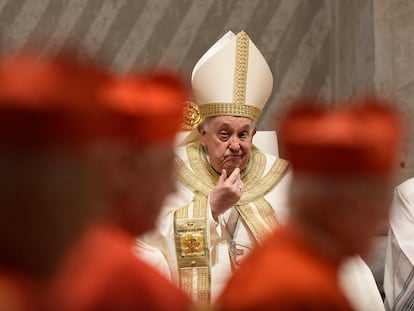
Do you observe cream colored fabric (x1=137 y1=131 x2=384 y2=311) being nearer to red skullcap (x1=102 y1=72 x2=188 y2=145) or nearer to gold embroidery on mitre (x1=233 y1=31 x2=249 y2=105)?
gold embroidery on mitre (x1=233 y1=31 x2=249 y2=105)

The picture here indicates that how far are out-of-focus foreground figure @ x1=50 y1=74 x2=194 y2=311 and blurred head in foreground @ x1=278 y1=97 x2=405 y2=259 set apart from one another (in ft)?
0.61

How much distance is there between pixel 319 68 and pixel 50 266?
5.08 meters

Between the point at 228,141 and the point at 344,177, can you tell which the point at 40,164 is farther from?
the point at 228,141

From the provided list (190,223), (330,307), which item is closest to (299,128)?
(330,307)

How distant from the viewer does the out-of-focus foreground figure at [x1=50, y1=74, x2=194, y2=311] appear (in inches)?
40.0

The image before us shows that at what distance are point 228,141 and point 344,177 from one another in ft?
9.27

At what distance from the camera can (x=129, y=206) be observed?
113 centimetres

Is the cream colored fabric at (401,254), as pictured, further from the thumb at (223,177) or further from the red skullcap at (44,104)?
the red skullcap at (44,104)

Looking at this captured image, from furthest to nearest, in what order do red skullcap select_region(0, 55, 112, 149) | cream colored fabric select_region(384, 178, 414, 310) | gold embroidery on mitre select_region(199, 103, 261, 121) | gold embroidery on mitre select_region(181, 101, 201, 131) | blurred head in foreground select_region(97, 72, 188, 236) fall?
gold embroidery on mitre select_region(181, 101, 201, 131), gold embroidery on mitre select_region(199, 103, 261, 121), cream colored fabric select_region(384, 178, 414, 310), blurred head in foreground select_region(97, 72, 188, 236), red skullcap select_region(0, 55, 112, 149)

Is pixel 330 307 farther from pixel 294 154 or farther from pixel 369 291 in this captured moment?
pixel 369 291

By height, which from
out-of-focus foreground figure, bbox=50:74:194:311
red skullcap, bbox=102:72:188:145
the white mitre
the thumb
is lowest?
out-of-focus foreground figure, bbox=50:74:194:311

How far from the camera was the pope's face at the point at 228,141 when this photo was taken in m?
3.97

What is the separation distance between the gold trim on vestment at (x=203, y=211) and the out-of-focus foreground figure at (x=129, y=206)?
219cm

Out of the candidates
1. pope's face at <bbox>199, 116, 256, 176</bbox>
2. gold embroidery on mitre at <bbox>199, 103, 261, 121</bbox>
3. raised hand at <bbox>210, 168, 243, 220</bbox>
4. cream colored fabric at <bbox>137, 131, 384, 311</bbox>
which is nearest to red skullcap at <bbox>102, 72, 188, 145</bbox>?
cream colored fabric at <bbox>137, 131, 384, 311</bbox>
